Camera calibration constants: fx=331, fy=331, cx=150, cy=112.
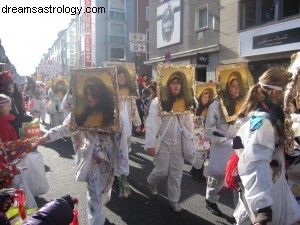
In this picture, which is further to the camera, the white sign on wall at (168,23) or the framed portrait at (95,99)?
the white sign on wall at (168,23)

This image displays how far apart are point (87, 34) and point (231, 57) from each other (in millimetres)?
21133

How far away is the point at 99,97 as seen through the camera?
3.84 meters

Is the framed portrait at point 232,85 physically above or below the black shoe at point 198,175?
above

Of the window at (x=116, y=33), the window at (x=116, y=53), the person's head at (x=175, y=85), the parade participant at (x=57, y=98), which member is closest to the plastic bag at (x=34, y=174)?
the person's head at (x=175, y=85)

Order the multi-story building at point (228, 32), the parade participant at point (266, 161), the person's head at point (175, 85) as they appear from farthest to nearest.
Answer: the multi-story building at point (228, 32)
the person's head at point (175, 85)
the parade participant at point (266, 161)

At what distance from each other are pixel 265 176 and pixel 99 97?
2277 millimetres

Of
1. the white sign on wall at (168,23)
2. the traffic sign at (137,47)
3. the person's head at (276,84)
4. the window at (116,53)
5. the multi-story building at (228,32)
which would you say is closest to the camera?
the person's head at (276,84)

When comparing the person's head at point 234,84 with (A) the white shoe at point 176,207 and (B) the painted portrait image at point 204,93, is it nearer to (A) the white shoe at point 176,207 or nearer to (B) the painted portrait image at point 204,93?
(A) the white shoe at point 176,207

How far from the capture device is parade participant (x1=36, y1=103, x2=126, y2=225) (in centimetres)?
374

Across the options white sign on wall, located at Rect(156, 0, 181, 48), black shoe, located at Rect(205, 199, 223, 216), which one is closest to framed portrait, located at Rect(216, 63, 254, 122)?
black shoe, located at Rect(205, 199, 223, 216)

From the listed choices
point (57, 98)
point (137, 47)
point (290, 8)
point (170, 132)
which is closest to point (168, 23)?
point (137, 47)

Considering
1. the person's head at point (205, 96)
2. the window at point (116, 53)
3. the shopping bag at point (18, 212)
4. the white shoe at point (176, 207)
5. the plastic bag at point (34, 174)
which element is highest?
the window at point (116, 53)

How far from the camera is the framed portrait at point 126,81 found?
6.93 metres

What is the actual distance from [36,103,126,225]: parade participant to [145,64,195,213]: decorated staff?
2.40ft
